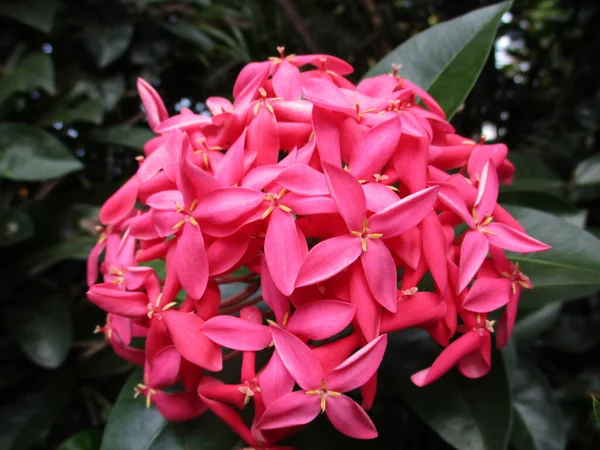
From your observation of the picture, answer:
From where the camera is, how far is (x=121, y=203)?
0.47 m

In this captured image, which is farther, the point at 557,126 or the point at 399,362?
the point at 557,126

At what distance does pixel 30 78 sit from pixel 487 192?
74cm

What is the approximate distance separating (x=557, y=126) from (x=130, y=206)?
961 mm

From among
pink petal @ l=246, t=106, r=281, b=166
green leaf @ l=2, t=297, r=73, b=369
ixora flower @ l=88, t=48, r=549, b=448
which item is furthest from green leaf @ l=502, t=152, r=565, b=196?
green leaf @ l=2, t=297, r=73, b=369

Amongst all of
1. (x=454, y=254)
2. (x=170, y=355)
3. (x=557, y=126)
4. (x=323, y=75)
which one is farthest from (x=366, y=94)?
(x=557, y=126)

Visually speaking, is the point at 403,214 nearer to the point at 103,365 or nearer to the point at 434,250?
the point at 434,250

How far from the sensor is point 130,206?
0.47m

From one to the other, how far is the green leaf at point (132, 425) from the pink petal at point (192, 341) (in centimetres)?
13

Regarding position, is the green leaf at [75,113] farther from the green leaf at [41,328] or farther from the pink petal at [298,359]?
the pink petal at [298,359]

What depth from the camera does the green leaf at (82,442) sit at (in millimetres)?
628

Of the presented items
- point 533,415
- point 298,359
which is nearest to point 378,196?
point 298,359

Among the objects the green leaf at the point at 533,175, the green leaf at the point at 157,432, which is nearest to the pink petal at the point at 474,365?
the green leaf at the point at 157,432

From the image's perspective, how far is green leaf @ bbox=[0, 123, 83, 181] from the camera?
2.43 ft

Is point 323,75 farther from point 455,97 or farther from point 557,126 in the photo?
point 557,126
